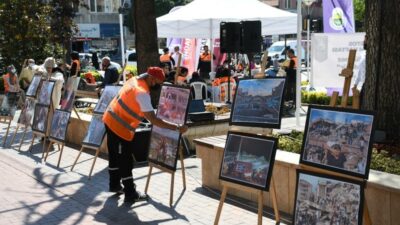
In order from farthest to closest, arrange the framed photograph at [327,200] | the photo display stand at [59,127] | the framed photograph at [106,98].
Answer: the photo display stand at [59,127] → the framed photograph at [106,98] → the framed photograph at [327,200]

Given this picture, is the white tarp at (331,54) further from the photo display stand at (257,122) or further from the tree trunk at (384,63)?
the photo display stand at (257,122)

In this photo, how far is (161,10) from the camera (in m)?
60.2

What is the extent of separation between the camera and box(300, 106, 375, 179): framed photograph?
161 inches

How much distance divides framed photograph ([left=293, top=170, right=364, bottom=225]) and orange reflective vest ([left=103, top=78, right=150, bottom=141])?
267 cm

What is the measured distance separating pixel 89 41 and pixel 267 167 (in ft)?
182

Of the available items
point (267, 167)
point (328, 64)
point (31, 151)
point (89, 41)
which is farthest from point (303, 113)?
point (89, 41)

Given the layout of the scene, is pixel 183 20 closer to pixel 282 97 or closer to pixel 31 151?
pixel 31 151

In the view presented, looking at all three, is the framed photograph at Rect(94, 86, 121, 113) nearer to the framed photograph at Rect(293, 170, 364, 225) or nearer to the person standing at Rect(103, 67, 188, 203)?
the person standing at Rect(103, 67, 188, 203)

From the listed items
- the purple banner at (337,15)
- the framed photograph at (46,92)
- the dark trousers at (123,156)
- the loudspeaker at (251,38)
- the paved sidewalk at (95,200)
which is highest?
the purple banner at (337,15)

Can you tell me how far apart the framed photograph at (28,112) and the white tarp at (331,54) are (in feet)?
20.7

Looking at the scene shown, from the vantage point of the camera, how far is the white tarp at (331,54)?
11.9 meters

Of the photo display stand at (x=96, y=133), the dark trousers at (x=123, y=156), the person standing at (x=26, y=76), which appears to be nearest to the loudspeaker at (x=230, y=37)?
the photo display stand at (x=96, y=133)

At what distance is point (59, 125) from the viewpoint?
9133 mm

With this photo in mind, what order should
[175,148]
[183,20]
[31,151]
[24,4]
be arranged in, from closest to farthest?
[175,148] < [31,151] < [183,20] < [24,4]
